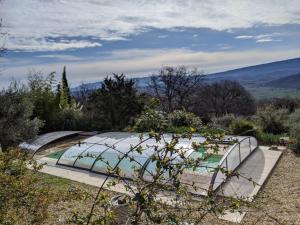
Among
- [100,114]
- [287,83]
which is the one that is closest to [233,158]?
[100,114]

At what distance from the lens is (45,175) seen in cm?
848

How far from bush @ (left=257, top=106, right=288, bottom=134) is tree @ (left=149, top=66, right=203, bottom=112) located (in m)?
18.9

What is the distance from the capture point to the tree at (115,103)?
1435 cm

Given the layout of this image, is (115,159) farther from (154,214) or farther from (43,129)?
(43,129)

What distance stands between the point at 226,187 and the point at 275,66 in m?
177

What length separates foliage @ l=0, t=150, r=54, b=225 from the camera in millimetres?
3574

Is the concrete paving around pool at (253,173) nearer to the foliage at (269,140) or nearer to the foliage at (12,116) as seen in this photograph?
the foliage at (269,140)

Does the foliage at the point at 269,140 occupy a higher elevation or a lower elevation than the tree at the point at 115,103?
lower

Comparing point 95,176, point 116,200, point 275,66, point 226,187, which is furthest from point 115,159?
point 275,66

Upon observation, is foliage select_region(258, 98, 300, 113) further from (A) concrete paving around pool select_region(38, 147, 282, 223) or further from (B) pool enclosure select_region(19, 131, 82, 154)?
(B) pool enclosure select_region(19, 131, 82, 154)

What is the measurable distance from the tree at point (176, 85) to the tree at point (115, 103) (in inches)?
659

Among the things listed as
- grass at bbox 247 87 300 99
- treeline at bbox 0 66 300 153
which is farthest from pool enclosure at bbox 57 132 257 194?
grass at bbox 247 87 300 99

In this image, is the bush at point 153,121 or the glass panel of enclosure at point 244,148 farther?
the glass panel of enclosure at point 244,148

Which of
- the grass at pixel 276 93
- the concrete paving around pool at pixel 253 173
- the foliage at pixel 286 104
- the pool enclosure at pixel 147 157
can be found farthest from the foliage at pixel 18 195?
the grass at pixel 276 93
